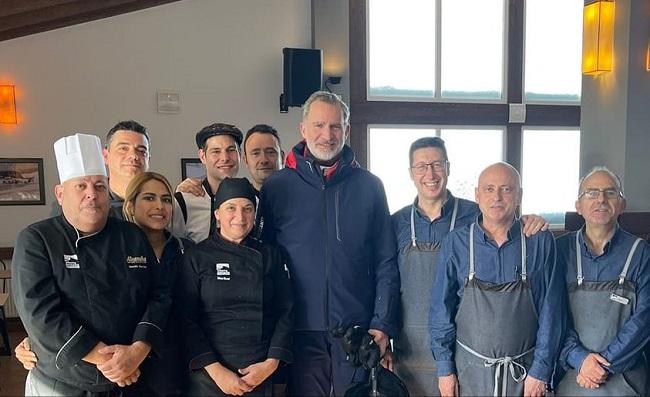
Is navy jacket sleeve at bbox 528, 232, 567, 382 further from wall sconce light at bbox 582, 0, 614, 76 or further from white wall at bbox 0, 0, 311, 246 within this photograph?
white wall at bbox 0, 0, 311, 246

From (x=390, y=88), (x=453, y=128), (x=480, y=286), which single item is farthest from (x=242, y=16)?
(x=480, y=286)

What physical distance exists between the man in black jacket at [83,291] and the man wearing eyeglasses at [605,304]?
148cm

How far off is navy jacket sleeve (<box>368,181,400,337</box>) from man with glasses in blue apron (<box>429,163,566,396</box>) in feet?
0.56

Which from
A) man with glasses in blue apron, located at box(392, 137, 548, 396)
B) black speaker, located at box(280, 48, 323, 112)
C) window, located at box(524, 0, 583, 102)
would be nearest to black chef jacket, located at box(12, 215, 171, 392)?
man with glasses in blue apron, located at box(392, 137, 548, 396)

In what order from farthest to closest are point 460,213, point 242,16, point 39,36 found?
1. point 242,16
2. point 39,36
3. point 460,213

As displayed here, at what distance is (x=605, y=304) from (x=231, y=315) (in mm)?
1352

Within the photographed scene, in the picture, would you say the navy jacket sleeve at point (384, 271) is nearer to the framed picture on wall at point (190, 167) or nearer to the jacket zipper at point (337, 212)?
the jacket zipper at point (337, 212)

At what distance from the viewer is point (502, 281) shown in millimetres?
1865

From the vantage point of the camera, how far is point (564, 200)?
712 centimetres

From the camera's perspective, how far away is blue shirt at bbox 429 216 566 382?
6.06 feet

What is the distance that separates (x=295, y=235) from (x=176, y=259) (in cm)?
46

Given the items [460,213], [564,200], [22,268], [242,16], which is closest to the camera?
[22,268]

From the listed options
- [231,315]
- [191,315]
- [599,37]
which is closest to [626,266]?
[231,315]

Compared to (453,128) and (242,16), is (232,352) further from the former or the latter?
(453,128)
